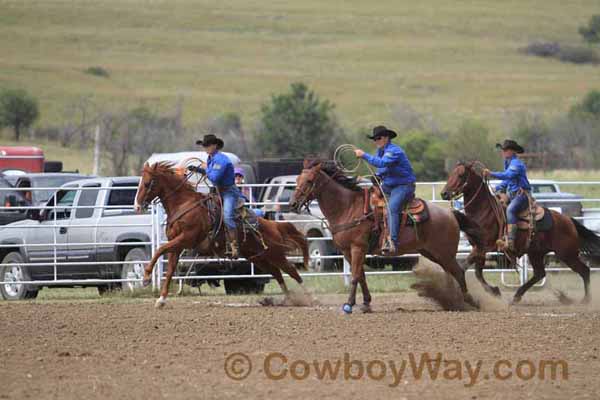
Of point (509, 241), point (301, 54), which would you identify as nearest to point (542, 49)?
point (301, 54)

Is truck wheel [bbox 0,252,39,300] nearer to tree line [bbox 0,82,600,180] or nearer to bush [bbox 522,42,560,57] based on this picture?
tree line [bbox 0,82,600,180]

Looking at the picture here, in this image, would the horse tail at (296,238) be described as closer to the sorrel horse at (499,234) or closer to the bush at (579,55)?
the sorrel horse at (499,234)

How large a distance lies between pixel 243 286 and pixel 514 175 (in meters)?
5.44

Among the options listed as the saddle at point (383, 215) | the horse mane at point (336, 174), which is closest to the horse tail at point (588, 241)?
the saddle at point (383, 215)

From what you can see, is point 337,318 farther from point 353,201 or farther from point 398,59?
point 398,59

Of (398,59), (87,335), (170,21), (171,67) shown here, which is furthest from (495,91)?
(87,335)

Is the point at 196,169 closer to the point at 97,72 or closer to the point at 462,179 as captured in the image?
the point at 462,179

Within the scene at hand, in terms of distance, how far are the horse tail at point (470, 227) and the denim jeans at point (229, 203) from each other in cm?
290

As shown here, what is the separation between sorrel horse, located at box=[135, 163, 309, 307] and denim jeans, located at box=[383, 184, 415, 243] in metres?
1.84

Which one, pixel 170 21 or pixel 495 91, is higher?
pixel 170 21

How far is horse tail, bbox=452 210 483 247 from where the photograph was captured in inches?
590

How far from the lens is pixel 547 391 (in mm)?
8508

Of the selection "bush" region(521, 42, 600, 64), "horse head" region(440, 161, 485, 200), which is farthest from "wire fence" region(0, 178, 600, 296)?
"bush" region(521, 42, 600, 64)

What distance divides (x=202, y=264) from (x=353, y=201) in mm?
4210
